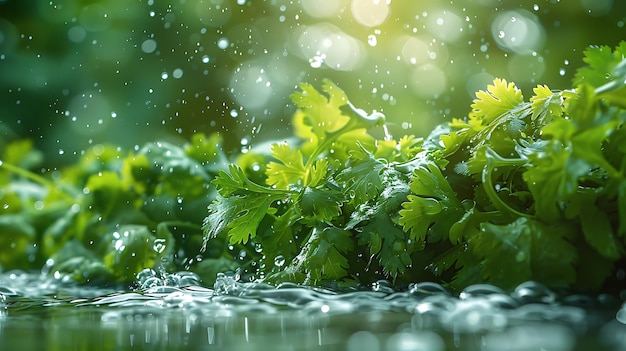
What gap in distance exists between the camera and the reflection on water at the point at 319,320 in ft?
2.05

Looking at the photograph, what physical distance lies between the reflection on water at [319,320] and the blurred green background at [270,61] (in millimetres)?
1365

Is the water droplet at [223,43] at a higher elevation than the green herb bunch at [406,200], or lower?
higher

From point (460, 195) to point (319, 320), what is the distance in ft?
1.11

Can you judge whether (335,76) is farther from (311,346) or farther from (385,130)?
(311,346)

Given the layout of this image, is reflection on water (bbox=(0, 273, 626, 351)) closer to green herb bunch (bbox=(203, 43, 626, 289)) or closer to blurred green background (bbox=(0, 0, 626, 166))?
green herb bunch (bbox=(203, 43, 626, 289))

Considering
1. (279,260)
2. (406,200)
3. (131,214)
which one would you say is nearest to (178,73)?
(131,214)

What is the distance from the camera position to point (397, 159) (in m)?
1.12

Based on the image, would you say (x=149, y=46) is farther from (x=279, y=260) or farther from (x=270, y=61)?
(x=279, y=260)

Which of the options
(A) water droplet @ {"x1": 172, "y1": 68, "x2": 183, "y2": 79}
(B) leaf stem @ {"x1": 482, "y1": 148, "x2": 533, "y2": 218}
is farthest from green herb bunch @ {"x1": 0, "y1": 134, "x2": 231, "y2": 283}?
(A) water droplet @ {"x1": 172, "y1": 68, "x2": 183, "y2": 79}

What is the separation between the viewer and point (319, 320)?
2.54 feet

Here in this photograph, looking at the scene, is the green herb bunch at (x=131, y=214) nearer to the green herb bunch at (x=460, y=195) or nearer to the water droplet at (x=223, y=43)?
the green herb bunch at (x=460, y=195)

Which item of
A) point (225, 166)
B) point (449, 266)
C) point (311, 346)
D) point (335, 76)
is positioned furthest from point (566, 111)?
point (335, 76)

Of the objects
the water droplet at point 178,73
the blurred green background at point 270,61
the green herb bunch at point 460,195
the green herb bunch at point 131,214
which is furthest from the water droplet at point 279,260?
the water droplet at point 178,73

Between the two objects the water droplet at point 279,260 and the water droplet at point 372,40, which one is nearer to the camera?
the water droplet at point 279,260
